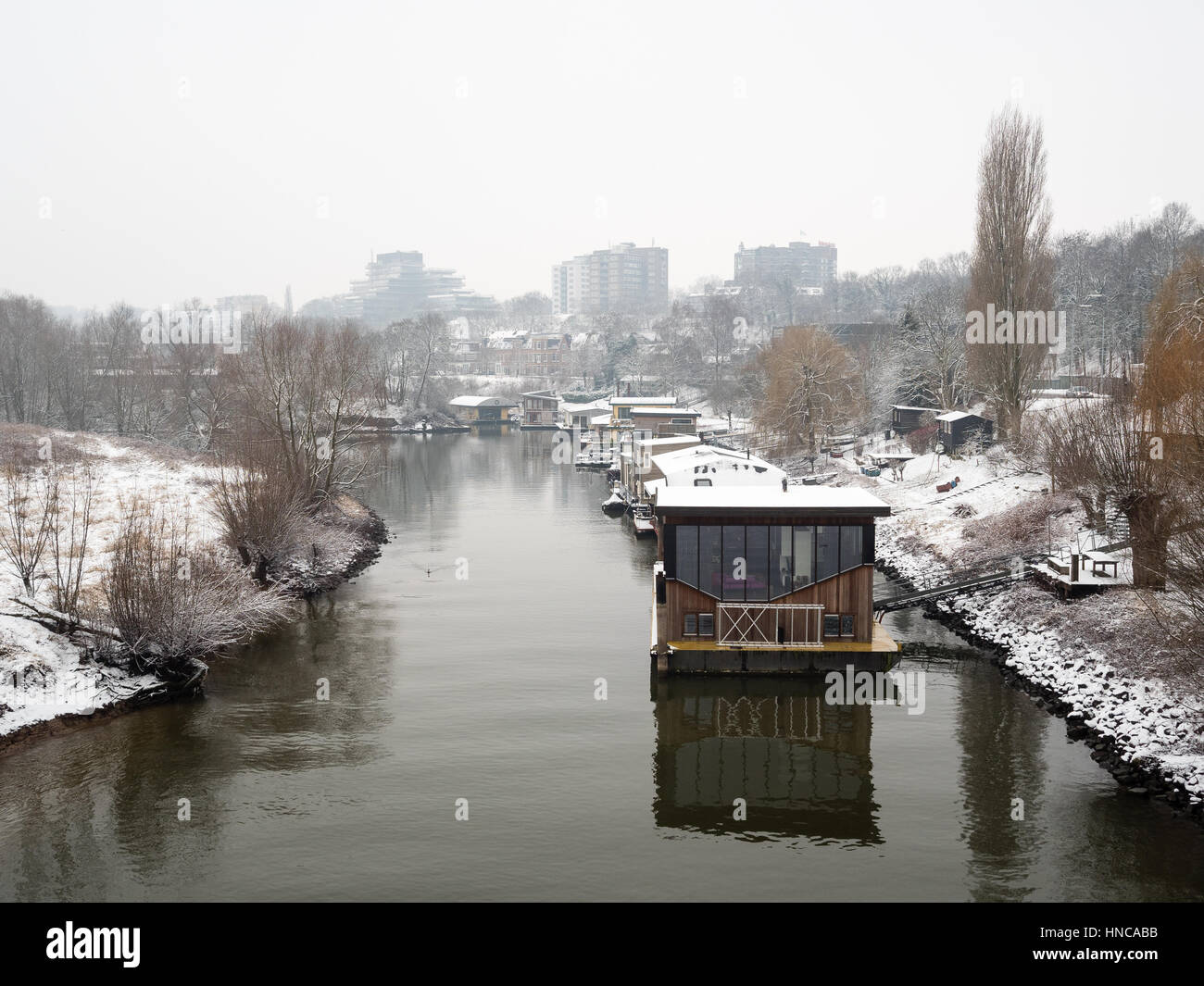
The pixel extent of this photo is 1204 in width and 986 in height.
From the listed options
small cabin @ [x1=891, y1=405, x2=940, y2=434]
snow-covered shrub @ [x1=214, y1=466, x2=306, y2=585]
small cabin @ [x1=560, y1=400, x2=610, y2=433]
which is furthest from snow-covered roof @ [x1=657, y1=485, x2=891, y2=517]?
small cabin @ [x1=560, y1=400, x2=610, y2=433]

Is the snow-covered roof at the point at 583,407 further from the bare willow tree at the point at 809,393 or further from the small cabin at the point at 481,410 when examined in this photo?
the bare willow tree at the point at 809,393

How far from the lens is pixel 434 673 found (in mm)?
24016

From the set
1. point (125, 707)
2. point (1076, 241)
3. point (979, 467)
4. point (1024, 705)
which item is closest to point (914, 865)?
point (1024, 705)

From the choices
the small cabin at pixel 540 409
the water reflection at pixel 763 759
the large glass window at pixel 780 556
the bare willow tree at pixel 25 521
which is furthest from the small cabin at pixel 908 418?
the small cabin at pixel 540 409

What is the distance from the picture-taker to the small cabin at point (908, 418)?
193 ft

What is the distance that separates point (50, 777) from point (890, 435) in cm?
5268

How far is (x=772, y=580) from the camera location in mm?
22969

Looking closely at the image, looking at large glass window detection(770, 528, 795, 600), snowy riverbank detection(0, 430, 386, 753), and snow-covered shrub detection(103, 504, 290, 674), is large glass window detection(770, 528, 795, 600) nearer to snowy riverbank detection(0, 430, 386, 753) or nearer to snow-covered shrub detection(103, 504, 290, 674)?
snow-covered shrub detection(103, 504, 290, 674)

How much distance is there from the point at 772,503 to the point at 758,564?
1482 millimetres

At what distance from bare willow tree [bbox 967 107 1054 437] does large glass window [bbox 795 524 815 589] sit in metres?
24.1

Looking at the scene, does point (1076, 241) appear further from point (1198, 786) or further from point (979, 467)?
point (1198, 786)

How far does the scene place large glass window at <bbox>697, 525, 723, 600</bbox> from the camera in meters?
23.0

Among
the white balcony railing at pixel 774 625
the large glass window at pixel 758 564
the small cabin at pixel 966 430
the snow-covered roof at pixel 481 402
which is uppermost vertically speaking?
the snow-covered roof at pixel 481 402

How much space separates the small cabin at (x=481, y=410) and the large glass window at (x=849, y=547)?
91.3m
